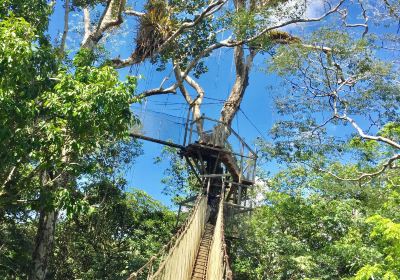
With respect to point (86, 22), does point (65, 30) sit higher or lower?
lower

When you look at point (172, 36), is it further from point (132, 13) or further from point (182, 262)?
point (182, 262)

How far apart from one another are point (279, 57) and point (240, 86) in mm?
3932

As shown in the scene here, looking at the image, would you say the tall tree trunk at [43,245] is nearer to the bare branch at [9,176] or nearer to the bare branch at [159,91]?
the bare branch at [9,176]

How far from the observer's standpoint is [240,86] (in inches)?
554

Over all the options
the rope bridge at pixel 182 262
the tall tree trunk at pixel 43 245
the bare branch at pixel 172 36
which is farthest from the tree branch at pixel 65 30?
the rope bridge at pixel 182 262

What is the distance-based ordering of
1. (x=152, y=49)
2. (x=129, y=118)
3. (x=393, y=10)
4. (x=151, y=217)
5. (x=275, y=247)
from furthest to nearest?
1. (x=151, y=217)
2. (x=275, y=247)
3. (x=152, y=49)
4. (x=393, y=10)
5. (x=129, y=118)

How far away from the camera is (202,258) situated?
759cm

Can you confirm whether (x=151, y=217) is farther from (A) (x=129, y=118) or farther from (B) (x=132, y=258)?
(A) (x=129, y=118)

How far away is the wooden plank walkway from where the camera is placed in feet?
22.2

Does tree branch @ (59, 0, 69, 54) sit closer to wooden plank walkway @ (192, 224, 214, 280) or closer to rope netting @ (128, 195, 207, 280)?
rope netting @ (128, 195, 207, 280)

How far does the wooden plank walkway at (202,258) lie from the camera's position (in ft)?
22.2

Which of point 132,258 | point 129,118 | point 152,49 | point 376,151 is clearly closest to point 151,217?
point 132,258

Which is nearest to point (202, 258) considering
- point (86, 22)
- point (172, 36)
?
point (172, 36)

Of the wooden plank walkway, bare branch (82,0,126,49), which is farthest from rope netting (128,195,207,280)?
bare branch (82,0,126,49)
